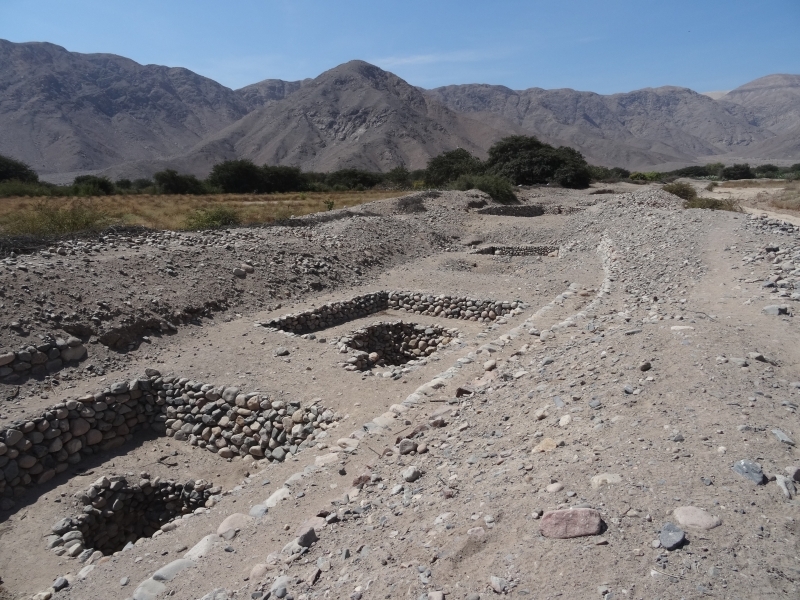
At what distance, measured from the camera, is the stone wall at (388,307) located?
10562mm

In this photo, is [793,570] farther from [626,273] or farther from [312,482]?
[626,273]

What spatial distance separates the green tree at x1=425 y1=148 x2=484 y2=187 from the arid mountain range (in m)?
38.7

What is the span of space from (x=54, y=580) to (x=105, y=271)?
6353mm

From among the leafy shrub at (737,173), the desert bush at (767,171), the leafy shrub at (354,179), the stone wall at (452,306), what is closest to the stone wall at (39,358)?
the stone wall at (452,306)

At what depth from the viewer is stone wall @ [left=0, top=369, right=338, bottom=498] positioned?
637 centimetres

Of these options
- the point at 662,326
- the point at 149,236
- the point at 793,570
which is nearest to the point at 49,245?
the point at 149,236

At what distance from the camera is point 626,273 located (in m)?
10.1

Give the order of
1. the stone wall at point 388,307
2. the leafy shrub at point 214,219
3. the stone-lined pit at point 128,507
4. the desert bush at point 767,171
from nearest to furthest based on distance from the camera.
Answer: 1. the stone-lined pit at point 128,507
2. the stone wall at point 388,307
3. the leafy shrub at point 214,219
4. the desert bush at point 767,171

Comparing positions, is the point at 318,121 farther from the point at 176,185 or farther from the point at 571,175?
the point at 571,175

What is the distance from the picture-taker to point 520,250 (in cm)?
1869

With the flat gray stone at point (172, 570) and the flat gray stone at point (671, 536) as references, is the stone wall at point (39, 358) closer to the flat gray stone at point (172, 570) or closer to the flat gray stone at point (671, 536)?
the flat gray stone at point (172, 570)

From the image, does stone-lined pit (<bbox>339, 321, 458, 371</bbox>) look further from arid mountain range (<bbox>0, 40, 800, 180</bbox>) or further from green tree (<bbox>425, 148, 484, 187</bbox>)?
arid mountain range (<bbox>0, 40, 800, 180</bbox>)

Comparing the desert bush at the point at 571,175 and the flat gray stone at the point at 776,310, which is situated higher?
the desert bush at the point at 571,175

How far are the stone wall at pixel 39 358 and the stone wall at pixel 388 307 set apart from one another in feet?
10.5
